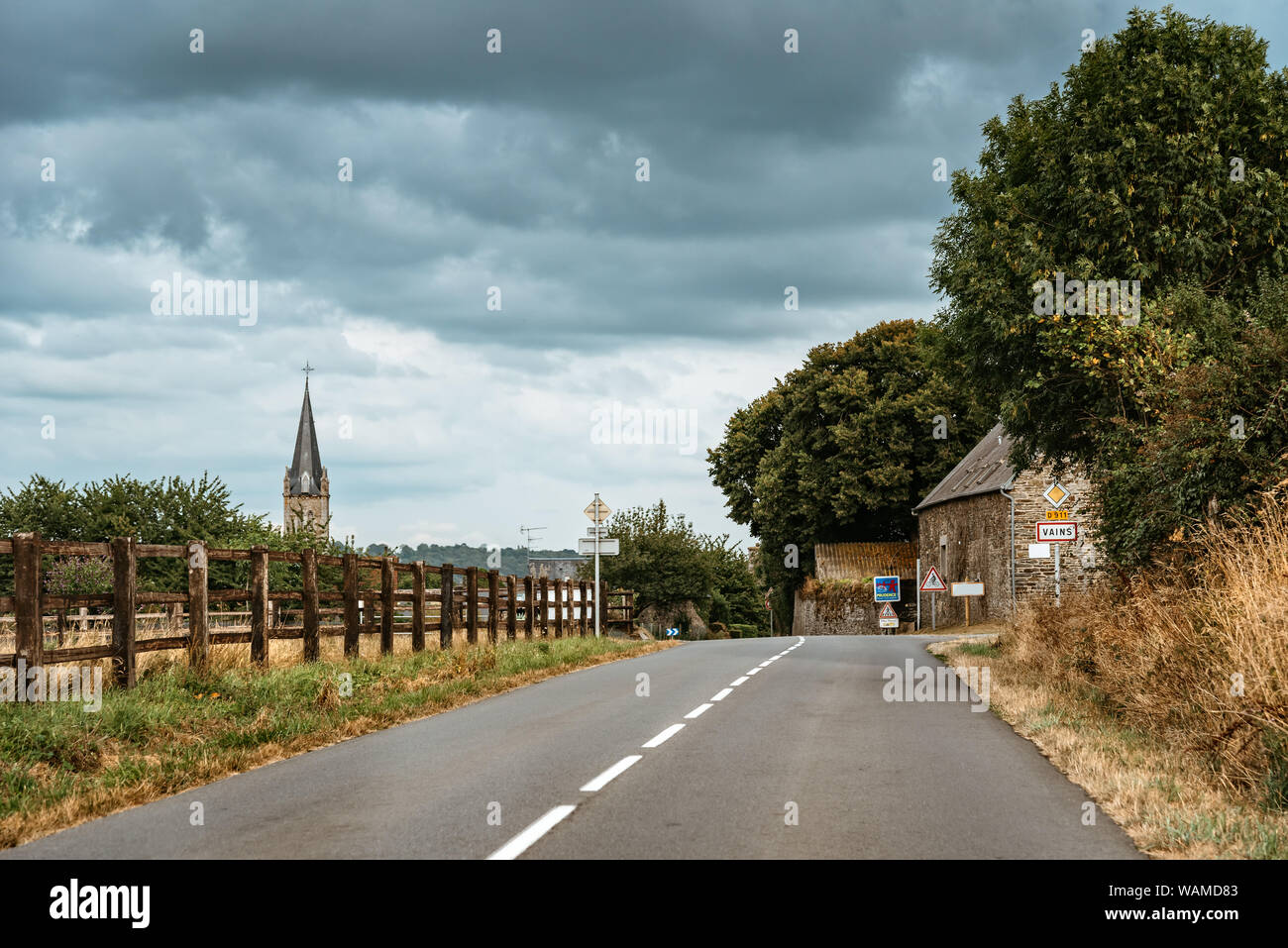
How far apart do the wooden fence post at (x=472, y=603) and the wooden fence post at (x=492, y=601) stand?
82 cm

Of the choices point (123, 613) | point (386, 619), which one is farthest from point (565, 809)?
point (386, 619)

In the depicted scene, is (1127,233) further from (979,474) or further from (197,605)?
(979,474)

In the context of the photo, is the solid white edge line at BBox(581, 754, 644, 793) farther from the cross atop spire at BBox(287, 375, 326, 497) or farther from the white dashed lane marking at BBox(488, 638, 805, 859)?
the cross atop spire at BBox(287, 375, 326, 497)

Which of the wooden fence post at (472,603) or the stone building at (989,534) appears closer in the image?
the wooden fence post at (472,603)

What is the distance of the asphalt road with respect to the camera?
6.08m

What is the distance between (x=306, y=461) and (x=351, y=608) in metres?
118

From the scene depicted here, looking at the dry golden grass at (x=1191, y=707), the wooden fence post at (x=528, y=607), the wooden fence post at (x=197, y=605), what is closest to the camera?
the dry golden grass at (x=1191, y=707)

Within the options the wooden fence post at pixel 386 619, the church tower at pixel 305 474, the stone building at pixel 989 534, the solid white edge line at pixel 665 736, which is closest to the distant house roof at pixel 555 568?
the church tower at pixel 305 474

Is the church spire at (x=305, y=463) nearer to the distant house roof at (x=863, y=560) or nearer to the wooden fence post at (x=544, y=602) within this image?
the distant house roof at (x=863, y=560)

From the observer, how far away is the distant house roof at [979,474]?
144ft

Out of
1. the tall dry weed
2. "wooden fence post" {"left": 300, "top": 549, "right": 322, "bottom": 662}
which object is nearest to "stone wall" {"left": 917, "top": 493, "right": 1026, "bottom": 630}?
the tall dry weed

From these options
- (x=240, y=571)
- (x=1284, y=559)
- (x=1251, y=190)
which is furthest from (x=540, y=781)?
(x=240, y=571)

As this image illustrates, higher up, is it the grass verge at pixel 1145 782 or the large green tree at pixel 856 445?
the large green tree at pixel 856 445
